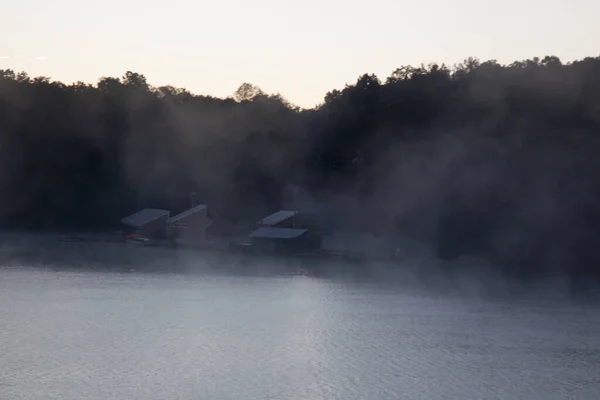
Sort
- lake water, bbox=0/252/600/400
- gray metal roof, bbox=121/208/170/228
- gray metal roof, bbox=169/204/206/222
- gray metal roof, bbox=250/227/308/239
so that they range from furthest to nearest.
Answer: gray metal roof, bbox=169/204/206/222, gray metal roof, bbox=121/208/170/228, gray metal roof, bbox=250/227/308/239, lake water, bbox=0/252/600/400

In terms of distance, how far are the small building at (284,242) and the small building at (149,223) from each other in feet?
14.9

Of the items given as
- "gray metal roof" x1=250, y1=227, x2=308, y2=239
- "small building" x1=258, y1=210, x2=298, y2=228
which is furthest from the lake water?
"small building" x1=258, y1=210, x2=298, y2=228

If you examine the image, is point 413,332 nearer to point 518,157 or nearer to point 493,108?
point 518,157

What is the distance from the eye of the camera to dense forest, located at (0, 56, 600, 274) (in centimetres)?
2244

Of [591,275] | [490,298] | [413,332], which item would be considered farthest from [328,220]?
[413,332]

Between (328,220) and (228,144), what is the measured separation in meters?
5.52

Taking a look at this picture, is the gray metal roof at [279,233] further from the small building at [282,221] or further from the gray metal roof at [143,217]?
the gray metal roof at [143,217]

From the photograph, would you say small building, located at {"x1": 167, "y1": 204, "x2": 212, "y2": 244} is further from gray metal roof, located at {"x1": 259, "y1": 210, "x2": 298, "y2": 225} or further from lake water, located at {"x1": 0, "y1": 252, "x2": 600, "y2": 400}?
lake water, located at {"x1": 0, "y1": 252, "x2": 600, "y2": 400}

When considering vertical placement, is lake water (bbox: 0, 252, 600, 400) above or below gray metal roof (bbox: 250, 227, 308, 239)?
below

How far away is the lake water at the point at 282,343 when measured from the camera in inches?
406

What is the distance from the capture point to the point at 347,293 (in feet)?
58.2

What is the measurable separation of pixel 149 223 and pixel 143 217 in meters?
0.69

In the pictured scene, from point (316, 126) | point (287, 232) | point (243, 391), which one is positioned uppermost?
point (316, 126)

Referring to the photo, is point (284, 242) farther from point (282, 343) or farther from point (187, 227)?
point (282, 343)
